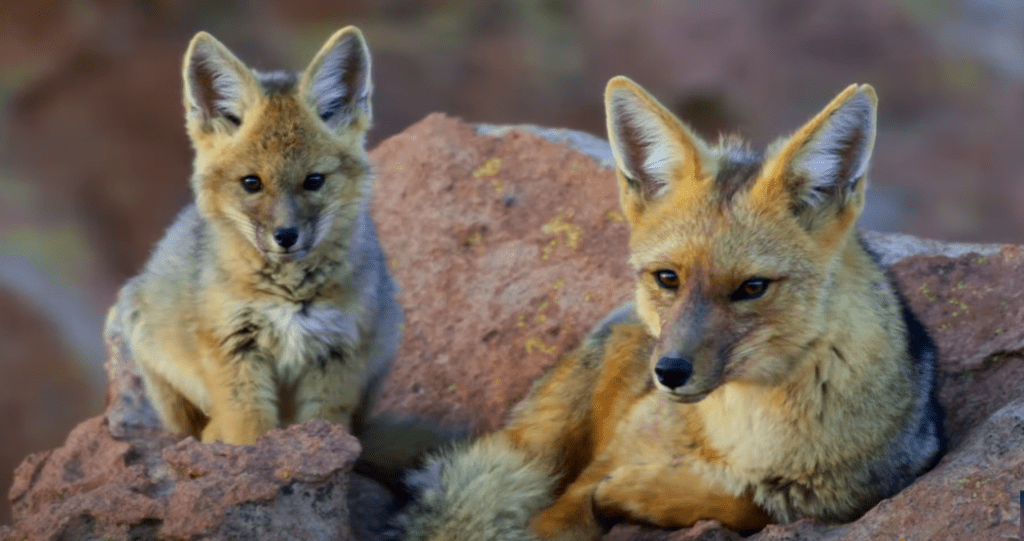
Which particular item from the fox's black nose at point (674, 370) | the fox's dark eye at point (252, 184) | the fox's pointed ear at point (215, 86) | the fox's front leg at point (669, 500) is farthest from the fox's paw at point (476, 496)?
the fox's pointed ear at point (215, 86)

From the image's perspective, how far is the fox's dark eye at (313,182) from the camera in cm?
437

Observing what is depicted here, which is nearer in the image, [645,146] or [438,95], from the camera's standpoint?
[645,146]

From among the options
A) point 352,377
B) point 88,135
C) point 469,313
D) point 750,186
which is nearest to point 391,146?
point 469,313

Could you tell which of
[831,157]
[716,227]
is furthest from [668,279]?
[831,157]

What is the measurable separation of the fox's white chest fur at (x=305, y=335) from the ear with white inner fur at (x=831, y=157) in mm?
1795

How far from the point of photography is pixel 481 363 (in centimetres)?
528

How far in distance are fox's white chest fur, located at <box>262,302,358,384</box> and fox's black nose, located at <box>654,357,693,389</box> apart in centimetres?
156

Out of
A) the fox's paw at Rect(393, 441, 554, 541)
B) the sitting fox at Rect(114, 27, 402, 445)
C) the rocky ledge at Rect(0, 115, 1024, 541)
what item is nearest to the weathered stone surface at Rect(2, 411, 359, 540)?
the rocky ledge at Rect(0, 115, 1024, 541)

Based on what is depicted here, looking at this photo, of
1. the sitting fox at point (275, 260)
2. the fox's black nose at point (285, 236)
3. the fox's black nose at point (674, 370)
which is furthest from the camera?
the sitting fox at point (275, 260)

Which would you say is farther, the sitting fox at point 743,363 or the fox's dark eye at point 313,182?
the fox's dark eye at point 313,182

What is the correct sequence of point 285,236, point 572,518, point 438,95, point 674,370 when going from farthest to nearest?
point 438,95, point 285,236, point 572,518, point 674,370

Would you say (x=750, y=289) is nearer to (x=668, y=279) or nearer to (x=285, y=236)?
(x=668, y=279)

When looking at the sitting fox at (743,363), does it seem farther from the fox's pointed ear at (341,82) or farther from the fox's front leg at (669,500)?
the fox's pointed ear at (341,82)

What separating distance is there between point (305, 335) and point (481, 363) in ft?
3.66
